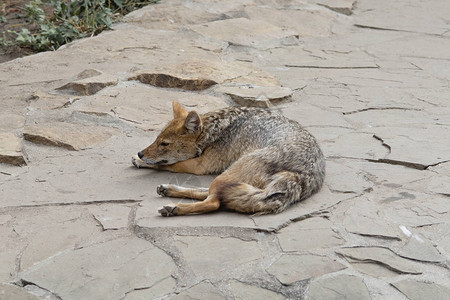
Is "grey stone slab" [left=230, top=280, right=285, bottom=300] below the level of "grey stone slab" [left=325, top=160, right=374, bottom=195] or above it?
above

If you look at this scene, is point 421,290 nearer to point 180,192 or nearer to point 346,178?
point 346,178

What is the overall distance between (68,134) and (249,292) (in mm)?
3067

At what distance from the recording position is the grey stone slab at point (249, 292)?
3718mm

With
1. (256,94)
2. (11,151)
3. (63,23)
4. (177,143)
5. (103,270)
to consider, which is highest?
(103,270)

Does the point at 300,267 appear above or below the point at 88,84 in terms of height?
above

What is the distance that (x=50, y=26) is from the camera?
9.60m

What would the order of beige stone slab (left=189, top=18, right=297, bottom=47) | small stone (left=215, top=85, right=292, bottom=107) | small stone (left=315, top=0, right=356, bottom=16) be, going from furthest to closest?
small stone (left=315, top=0, right=356, bottom=16), beige stone slab (left=189, top=18, right=297, bottom=47), small stone (left=215, top=85, right=292, bottom=107)

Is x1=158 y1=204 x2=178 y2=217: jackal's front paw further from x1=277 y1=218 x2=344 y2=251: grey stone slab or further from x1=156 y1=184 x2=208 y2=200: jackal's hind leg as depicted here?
x1=277 y1=218 x2=344 y2=251: grey stone slab

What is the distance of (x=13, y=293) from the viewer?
372 cm

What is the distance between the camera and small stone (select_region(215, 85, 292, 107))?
7.20m

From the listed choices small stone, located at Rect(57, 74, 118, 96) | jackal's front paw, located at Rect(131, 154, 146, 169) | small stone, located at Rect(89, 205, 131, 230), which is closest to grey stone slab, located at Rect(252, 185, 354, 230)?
small stone, located at Rect(89, 205, 131, 230)

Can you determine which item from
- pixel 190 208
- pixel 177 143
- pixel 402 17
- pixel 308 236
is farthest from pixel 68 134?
pixel 402 17

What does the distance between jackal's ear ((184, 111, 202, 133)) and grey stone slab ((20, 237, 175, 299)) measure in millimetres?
1612

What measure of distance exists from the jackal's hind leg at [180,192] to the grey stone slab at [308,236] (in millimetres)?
782
